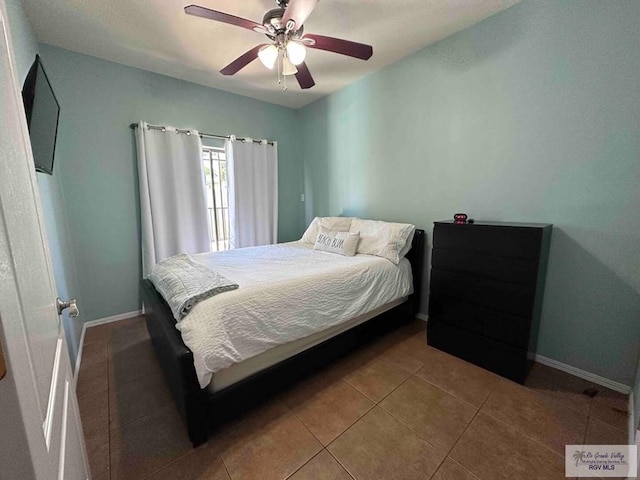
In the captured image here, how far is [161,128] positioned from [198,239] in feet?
4.24

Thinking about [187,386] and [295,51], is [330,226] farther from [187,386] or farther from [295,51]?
[187,386]

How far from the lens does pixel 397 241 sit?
2.47 metres

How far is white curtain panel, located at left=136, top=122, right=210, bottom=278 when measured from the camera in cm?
282

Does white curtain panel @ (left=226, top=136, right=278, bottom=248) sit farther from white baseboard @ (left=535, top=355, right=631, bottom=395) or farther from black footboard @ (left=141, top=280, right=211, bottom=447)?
white baseboard @ (left=535, top=355, right=631, bottom=395)

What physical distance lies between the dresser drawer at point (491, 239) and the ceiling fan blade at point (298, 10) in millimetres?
1675

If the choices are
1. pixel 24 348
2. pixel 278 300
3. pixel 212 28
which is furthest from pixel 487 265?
pixel 212 28

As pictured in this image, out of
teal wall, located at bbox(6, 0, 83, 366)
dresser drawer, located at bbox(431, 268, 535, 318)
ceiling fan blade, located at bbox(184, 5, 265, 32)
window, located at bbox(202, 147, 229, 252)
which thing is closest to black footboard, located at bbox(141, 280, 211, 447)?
teal wall, located at bbox(6, 0, 83, 366)

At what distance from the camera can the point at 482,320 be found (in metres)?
1.95

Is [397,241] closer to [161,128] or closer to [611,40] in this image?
[611,40]

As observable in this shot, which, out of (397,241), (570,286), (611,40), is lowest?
(570,286)

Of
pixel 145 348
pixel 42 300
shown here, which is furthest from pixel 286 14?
pixel 145 348

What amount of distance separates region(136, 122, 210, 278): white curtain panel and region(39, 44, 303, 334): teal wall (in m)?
0.15

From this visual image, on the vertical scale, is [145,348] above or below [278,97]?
below

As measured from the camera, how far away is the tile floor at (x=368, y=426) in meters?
1.28
